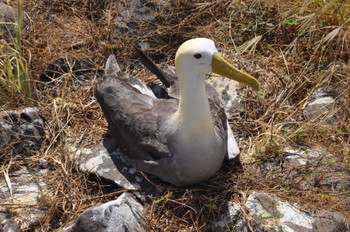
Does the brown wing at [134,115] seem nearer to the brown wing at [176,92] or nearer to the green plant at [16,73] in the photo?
the brown wing at [176,92]

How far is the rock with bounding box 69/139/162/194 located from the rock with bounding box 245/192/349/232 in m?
0.56

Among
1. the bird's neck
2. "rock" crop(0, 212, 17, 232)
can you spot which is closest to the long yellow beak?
the bird's neck

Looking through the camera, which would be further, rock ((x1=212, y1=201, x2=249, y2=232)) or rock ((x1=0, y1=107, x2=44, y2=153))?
rock ((x1=0, y1=107, x2=44, y2=153))

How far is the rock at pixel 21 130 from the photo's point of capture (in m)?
3.80

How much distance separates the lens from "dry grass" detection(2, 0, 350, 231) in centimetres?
339

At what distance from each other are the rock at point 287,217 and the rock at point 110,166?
562 millimetres

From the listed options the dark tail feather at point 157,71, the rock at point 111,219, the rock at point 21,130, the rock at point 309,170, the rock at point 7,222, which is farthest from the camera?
the dark tail feather at point 157,71

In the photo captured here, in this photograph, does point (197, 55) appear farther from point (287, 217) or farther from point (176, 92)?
point (287, 217)

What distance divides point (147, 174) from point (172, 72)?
0.87 meters

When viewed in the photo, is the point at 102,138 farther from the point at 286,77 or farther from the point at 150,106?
the point at 286,77

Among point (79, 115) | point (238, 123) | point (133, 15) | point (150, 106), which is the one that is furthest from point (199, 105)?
point (133, 15)

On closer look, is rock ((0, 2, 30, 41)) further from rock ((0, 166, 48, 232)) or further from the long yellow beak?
the long yellow beak

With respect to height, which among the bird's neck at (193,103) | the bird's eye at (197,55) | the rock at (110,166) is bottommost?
the rock at (110,166)

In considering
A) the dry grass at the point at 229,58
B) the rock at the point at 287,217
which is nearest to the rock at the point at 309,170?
the dry grass at the point at 229,58
